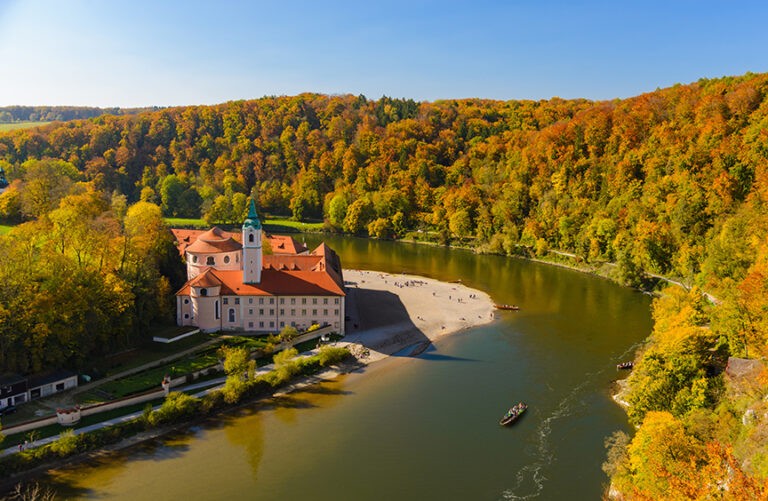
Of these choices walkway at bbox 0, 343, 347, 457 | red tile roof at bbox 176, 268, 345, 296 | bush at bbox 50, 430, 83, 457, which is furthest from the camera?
red tile roof at bbox 176, 268, 345, 296

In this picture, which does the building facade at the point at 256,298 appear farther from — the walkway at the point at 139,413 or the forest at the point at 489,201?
the walkway at the point at 139,413

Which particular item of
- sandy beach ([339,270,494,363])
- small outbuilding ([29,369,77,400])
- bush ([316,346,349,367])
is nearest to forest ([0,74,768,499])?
small outbuilding ([29,369,77,400])

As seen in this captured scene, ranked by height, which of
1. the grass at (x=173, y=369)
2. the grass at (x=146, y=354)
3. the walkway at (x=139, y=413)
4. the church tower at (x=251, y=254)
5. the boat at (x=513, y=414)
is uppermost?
the church tower at (x=251, y=254)

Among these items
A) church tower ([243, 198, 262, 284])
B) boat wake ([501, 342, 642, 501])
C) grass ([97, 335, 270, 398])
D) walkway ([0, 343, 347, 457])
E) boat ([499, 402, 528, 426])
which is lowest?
boat wake ([501, 342, 642, 501])

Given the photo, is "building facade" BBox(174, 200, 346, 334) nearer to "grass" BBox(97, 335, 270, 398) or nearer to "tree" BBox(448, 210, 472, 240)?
"grass" BBox(97, 335, 270, 398)

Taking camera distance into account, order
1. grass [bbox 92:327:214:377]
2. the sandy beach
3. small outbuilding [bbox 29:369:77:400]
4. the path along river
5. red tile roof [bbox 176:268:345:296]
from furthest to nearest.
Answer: the sandy beach < red tile roof [bbox 176:268:345:296] < grass [bbox 92:327:214:377] < small outbuilding [bbox 29:369:77:400] < the path along river

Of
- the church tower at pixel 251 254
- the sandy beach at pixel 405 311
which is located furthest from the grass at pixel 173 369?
the sandy beach at pixel 405 311

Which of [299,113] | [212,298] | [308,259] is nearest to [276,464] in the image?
[212,298]
